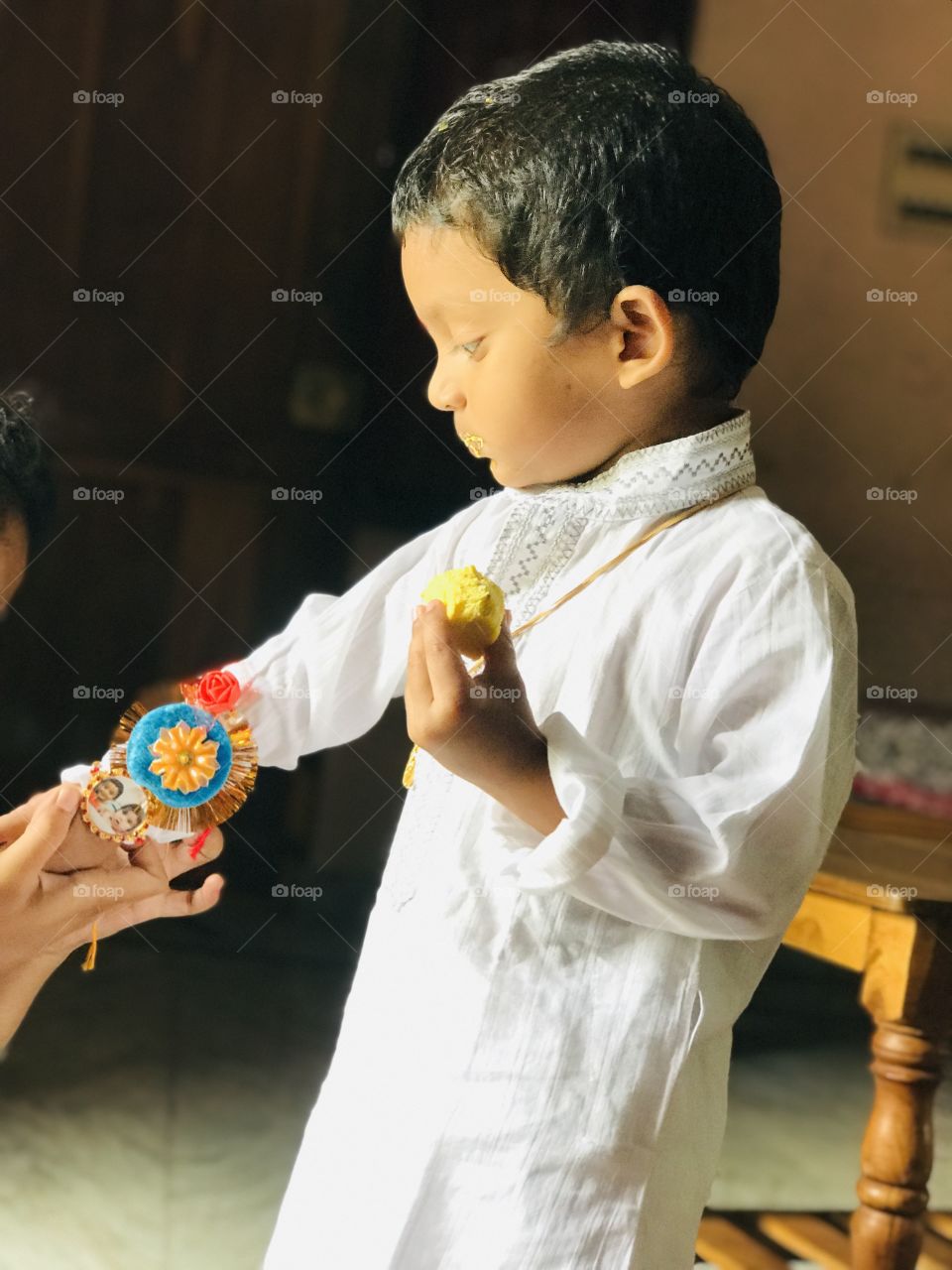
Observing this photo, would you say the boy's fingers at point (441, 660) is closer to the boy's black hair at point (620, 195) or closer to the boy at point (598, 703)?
the boy at point (598, 703)

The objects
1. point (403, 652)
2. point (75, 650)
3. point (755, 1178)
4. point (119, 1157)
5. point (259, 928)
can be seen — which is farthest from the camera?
point (259, 928)

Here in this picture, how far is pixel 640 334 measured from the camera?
1.96 ft

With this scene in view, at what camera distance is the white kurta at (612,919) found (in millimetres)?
533

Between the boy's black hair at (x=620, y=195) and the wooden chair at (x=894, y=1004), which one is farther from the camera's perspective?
the wooden chair at (x=894, y=1004)

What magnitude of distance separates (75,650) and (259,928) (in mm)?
461

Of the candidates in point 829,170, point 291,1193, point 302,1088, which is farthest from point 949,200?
point 291,1193

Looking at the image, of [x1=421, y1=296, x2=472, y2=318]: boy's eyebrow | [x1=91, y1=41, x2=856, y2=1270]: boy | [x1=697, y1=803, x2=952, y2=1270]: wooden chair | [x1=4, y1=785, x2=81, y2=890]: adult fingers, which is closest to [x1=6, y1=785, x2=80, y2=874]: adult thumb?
[x1=4, y1=785, x2=81, y2=890]: adult fingers

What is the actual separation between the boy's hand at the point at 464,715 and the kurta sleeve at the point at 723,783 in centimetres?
1

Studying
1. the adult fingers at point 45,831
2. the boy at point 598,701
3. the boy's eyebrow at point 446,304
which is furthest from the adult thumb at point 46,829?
the boy's eyebrow at point 446,304

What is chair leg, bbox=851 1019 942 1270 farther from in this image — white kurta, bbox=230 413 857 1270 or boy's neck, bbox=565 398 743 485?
boy's neck, bbox=565 398 743 485

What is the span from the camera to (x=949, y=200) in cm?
214

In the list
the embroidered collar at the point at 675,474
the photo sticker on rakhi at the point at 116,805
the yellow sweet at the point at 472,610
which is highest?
the embroidered collar at the point at 675,474

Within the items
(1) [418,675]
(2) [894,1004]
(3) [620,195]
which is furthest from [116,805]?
(2) [894,1004]

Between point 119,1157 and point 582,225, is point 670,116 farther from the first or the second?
point 119,1157
